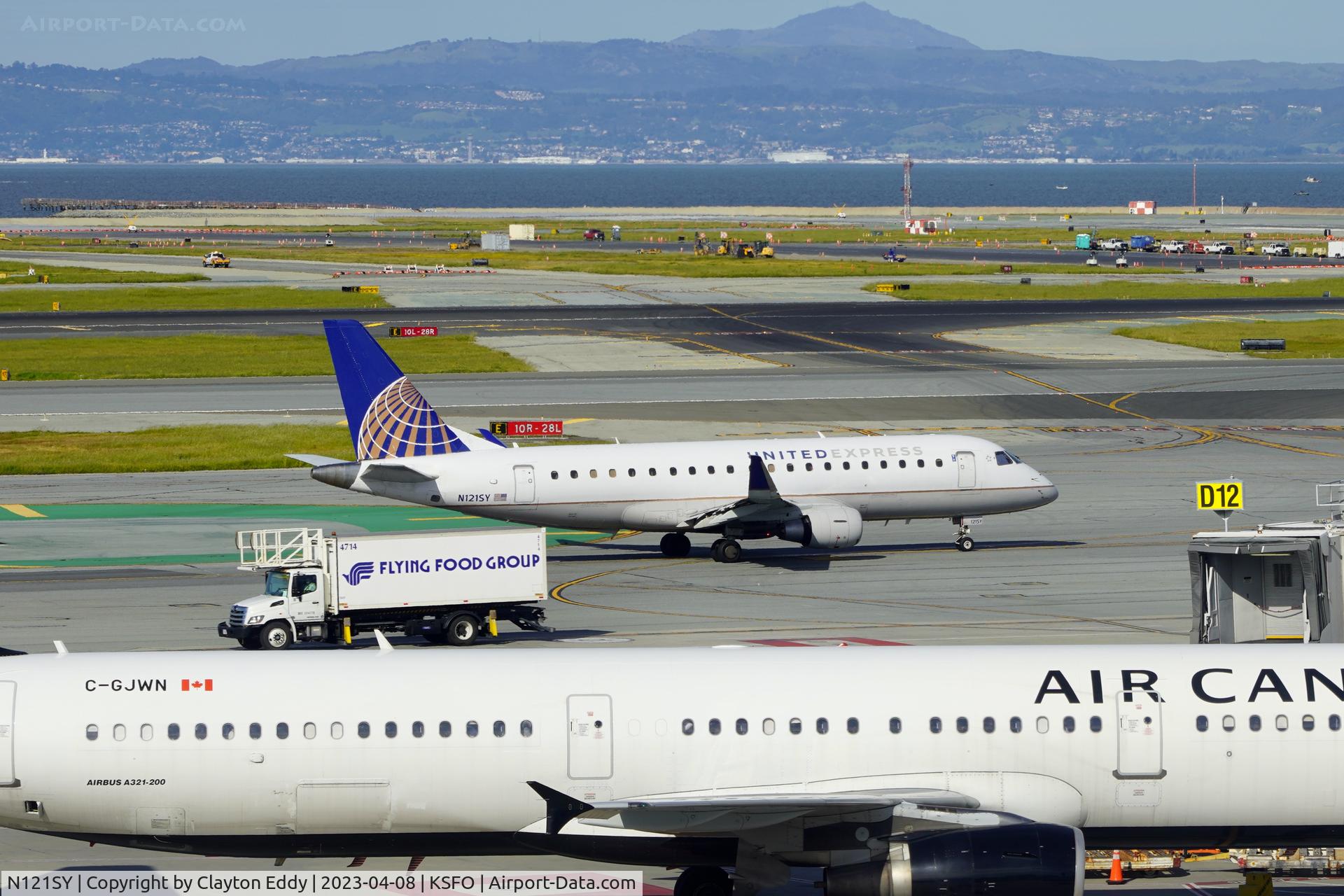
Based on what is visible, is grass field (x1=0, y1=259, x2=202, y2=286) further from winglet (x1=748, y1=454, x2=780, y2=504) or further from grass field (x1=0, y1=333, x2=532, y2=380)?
winglet (x1=748, y1=454, x2=780, y2=504)

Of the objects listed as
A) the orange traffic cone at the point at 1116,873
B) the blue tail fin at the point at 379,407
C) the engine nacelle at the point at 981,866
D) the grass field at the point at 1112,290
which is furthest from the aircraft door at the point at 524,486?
the grass field at the point at 1112,290

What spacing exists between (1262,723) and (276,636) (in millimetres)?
24869

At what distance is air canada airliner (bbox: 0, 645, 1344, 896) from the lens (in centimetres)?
2022

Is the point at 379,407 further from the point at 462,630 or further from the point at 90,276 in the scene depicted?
the point at 90,276

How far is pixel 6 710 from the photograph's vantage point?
65.8ft

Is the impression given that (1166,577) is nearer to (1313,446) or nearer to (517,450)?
(517,450)

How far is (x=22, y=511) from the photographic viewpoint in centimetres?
5753

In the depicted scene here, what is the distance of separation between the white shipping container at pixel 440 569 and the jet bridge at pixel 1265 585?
1532 centimetres

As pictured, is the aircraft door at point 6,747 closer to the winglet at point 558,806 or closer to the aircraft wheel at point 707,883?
the winglet at point 558,806

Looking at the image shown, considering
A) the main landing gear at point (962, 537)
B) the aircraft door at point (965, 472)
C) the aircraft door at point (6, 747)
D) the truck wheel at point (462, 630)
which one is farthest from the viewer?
the main landing gear at point (962, 537)

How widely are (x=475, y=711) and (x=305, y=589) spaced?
20.1 metres

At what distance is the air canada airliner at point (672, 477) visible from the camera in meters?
48.5

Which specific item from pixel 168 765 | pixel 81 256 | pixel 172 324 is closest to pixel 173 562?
pixel 168 765

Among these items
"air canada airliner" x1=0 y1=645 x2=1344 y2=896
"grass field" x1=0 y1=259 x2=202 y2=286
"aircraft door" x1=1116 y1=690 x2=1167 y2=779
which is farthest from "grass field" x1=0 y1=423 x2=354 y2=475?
"grass field" x1=0 y1=259 x2=202 y2=286
